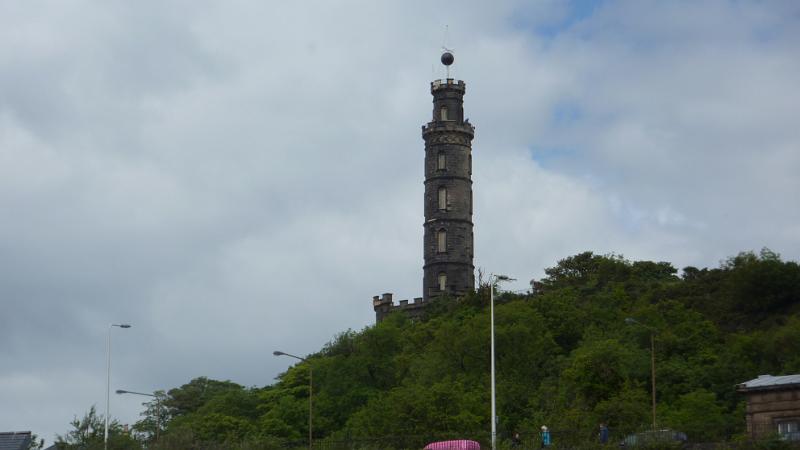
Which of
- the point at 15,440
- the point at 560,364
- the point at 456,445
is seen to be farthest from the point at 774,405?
the point at 15,440

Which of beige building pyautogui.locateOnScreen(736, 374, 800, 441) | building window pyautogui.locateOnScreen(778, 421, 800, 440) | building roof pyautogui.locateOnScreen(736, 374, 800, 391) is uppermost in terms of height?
building roof pyautogui.locateOnScreen(736, 374, 800, 391)

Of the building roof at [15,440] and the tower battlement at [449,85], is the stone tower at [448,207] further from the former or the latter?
the building roof at [15,440]

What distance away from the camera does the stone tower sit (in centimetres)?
12244

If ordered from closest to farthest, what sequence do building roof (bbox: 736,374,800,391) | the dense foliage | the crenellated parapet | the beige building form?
the beige building, building roof (bbox: 736,374,800,391), the dense foliage, the crenellated parapet

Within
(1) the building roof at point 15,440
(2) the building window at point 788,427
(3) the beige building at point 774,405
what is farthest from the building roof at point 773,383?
(1) the building roof at point 15,440

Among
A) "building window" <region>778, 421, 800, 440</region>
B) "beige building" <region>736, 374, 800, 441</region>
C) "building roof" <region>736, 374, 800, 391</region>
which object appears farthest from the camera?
"building roof" <region>736, 374, 800, 391</region>

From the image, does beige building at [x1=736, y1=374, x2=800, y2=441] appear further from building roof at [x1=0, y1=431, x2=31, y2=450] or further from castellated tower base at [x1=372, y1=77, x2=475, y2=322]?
castellated tower base at [x1=372, y1=77, x2=475, y2=322]

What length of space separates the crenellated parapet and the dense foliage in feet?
15.5

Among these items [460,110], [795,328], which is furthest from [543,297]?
[460,110]

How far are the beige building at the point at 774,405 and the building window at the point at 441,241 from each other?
70536mm

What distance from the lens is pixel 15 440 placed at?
73.3 meters

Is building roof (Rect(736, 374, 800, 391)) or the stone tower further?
the stone tower

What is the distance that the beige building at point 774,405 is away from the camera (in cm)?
5100

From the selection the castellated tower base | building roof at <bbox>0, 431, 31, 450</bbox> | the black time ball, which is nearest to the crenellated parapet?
the castellated tower base
